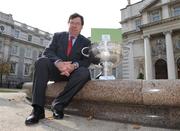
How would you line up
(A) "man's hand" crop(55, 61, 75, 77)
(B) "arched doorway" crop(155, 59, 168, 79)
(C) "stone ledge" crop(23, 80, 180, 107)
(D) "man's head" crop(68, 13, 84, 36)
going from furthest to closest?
(B) "arched doorway" crop(155, 59, 168, 79), (D) "man's head" crop(68, 13, 84, 36), (A) "man's hand" crop(55, 61, 75, 77), (C) "stone ledge" crop(23, 80, 180, 107)

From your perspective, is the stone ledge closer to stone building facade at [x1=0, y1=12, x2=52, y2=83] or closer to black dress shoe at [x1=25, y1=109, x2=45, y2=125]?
black dress shoe at [x1=25, y1=109, x2=45, y2=125]

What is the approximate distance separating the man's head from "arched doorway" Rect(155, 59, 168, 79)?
696 inches

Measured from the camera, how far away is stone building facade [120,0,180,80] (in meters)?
18.3

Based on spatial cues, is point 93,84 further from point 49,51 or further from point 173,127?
point 173,127

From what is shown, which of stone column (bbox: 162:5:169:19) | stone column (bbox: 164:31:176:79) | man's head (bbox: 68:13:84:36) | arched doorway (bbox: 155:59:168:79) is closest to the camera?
man's head (bbox: 68:13:84:36)

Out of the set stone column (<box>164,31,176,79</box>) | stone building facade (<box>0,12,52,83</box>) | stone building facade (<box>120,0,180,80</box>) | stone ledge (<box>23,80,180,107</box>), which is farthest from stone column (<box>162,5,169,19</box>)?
stone building facade (<box>0,12,52,83</box>)

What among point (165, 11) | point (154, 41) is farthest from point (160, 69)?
point (165, 11)

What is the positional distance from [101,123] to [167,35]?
17978mm

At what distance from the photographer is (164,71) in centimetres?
1928

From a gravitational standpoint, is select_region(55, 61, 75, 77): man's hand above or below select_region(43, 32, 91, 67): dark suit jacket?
below

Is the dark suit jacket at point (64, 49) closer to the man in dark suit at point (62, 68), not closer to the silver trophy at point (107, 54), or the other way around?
the man in dark suit at point (62, 68)

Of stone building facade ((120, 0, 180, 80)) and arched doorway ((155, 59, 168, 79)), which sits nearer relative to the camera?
stone building facade ((120, 0, 180, 80))

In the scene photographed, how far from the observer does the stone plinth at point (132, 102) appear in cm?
213

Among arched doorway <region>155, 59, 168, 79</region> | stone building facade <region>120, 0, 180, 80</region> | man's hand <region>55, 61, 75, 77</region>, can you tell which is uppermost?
stone building facade <region>120, 0, 180, 80</region>
